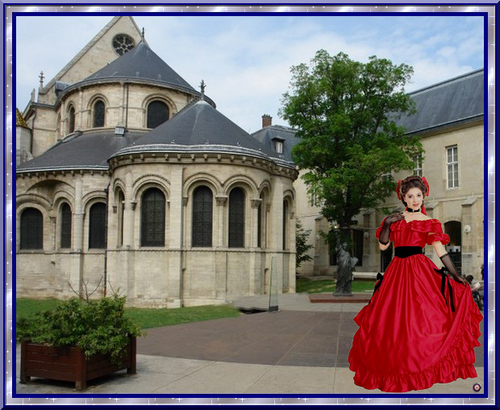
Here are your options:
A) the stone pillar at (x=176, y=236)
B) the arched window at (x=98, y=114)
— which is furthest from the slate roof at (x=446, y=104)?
the arched window at (x=98, y=114)

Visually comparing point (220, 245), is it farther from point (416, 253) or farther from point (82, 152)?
point (416, 253)

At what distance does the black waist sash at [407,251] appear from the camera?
6117mm

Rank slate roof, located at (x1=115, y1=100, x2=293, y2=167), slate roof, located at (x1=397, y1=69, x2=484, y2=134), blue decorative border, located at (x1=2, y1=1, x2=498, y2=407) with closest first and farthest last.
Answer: blue decorative border, located at (x1=2, y1=1, x2=498, y2=407) → slate roof, located at (x1=115, y1=100, x2=293, y2=167) → slate roof, located at (x1=397, y1=69, x2=484, y2=134)

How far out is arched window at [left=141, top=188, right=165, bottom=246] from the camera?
2409 cm

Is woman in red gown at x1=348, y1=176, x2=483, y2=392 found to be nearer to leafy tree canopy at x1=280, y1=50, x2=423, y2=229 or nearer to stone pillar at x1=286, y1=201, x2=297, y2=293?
leafy tree canopy at x1=280, y1=50, x2=423, y2=229

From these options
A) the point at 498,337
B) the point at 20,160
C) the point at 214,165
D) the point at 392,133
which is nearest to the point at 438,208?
the point at 392,133

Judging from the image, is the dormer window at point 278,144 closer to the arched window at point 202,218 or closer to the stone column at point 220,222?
the arched window at point 202,218

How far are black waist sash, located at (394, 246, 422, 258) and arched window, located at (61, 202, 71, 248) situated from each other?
25.8 meters

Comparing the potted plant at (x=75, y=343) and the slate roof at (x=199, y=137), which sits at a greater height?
the slate roof at (x=199, y=137)

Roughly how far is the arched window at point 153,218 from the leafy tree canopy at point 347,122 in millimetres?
7952

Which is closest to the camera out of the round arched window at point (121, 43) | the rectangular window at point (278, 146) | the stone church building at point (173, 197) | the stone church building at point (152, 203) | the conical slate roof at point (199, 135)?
the stone church building at point (173, 197)

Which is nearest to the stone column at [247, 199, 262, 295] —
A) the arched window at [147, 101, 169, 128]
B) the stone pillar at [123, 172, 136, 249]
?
the stone pillar at [123, 172, 136, 249]

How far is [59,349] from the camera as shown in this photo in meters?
7.44

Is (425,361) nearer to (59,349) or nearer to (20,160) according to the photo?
(59,349)
